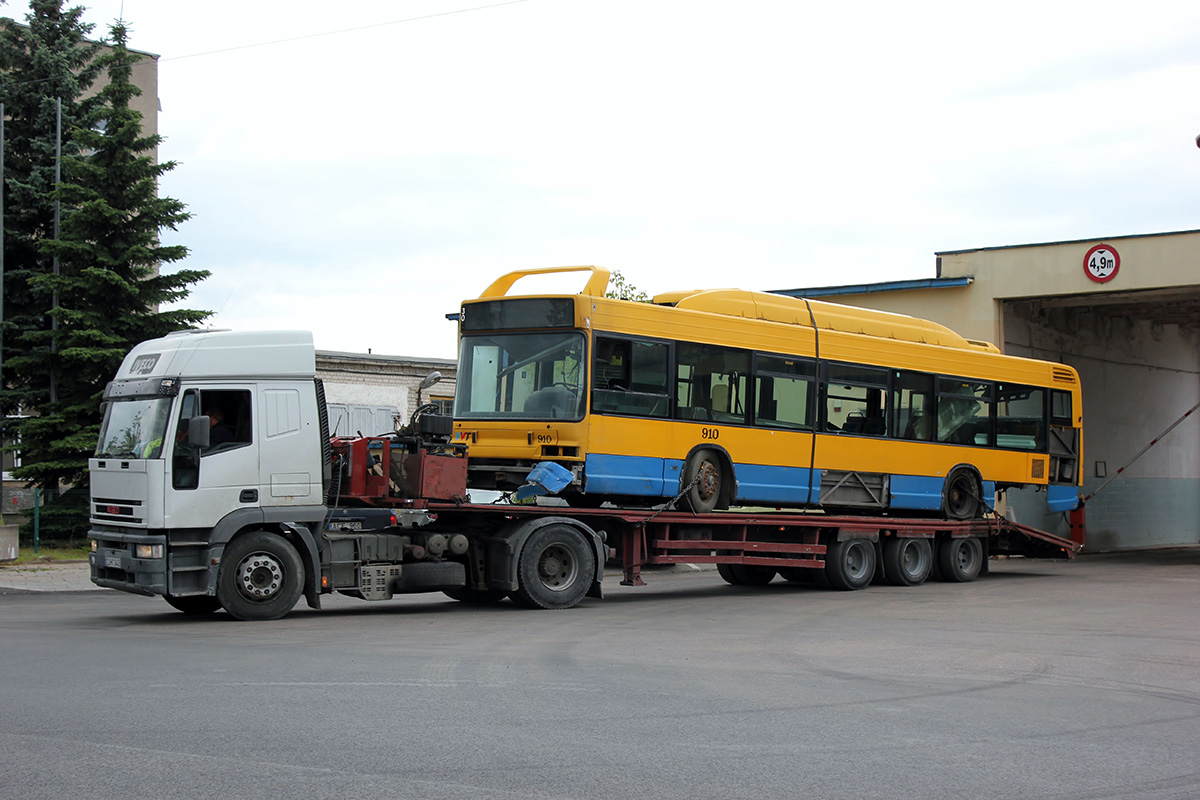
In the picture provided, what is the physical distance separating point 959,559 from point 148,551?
1324cm

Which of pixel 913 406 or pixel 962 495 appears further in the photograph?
pixel 962 495

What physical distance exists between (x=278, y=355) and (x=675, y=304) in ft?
18.7

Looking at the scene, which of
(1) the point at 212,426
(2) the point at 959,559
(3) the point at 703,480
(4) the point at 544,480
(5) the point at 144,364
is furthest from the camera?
(2) the point at 959,559

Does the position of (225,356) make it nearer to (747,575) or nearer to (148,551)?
(148,551)

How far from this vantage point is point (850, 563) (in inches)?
722

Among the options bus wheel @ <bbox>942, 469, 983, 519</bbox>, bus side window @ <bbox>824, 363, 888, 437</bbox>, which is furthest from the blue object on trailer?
bus wheel @ <bbox>942, 469, 983, 519</bbox>

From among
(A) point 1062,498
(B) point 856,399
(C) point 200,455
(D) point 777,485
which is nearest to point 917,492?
(B) point 856,399

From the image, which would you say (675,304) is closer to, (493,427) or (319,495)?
(493,427)

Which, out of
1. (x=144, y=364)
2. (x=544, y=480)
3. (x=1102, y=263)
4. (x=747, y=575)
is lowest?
(x=747, y=575)

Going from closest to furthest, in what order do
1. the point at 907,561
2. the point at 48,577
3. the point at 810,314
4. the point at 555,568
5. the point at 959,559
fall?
the point at 555,568 < the point at 810,314 < the point at 48,577 < the point at 907,561 < the point at 959,559

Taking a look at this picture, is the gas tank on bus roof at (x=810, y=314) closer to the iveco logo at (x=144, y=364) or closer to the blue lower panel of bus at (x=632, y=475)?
the blue lower panel of bus at (x=632, y=475)

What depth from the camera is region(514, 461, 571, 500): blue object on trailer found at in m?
14.3

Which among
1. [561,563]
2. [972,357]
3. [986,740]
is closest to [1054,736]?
[986,740]

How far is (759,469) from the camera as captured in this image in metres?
16.8
